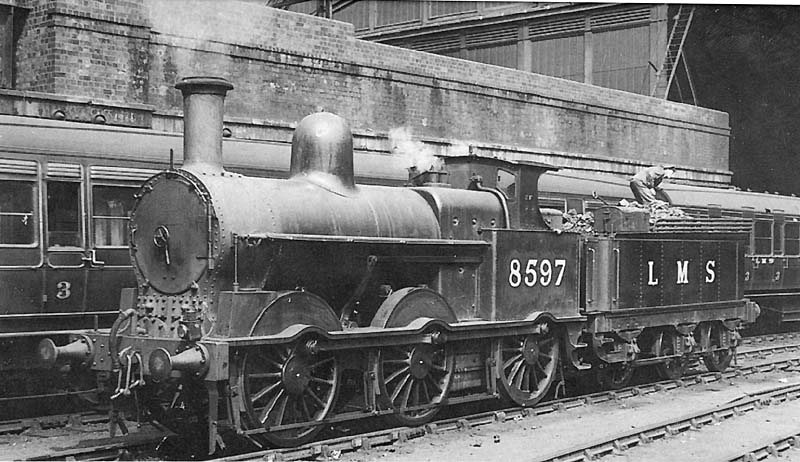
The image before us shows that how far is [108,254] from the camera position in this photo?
955 cm

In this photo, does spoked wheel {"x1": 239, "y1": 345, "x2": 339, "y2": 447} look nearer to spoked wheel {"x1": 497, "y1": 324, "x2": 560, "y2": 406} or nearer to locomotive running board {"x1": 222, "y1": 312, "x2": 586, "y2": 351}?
locomotive running board {"x1": 222, "y1": 312, "x2": 586, "y2": 351}

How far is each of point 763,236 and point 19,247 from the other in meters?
15.1

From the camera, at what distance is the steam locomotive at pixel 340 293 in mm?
7094

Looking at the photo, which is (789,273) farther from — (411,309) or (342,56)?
(411,309)

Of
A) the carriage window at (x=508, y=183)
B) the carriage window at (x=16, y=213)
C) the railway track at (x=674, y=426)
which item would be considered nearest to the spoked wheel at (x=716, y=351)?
the railway track at (x=674, y=426)

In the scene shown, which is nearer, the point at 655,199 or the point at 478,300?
the point at 478,300

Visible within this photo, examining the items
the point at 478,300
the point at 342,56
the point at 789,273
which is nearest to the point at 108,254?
the point at 478,300

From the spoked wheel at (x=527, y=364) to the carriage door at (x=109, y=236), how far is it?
404cm

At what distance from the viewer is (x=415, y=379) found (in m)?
8.47

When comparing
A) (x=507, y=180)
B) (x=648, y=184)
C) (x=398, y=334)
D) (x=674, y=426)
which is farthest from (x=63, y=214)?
(x=648, y=184)

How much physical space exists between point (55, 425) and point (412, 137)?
1051 centimetres

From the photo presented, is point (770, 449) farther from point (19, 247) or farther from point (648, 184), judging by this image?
point (19, 247)

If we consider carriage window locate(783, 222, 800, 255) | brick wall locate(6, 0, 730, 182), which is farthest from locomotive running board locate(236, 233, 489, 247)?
carriage window locate(783, 222, 800, 255)

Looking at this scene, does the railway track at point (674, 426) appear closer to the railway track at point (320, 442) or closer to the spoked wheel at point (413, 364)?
the railway track at point (320, 442)
